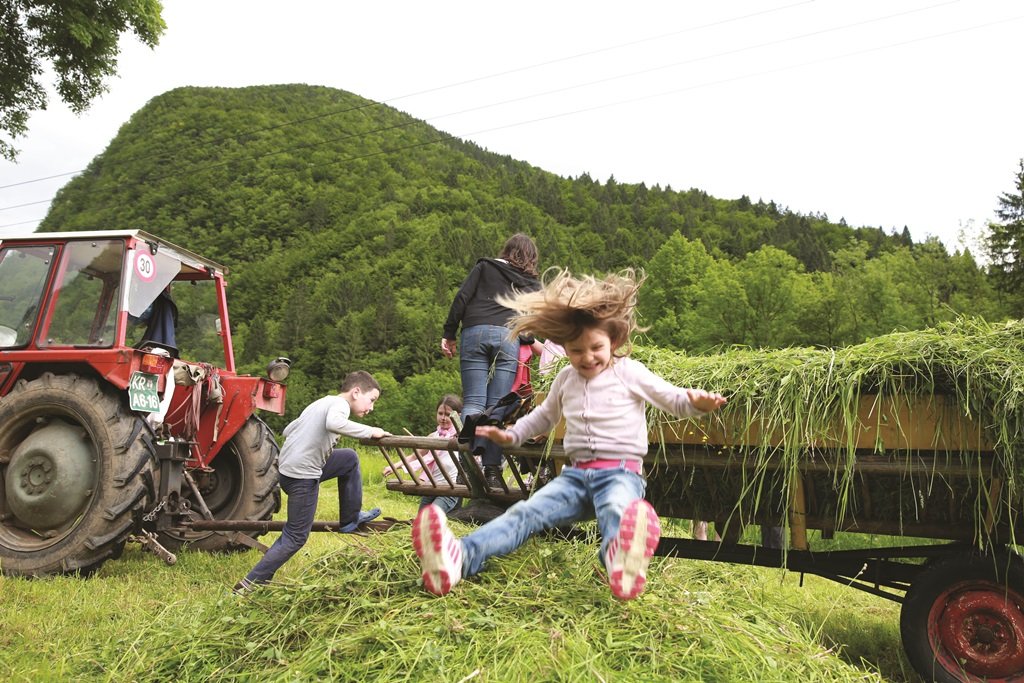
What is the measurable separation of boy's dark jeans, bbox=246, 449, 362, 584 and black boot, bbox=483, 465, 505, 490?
0.99 m

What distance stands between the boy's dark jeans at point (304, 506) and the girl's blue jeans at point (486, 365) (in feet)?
2.83

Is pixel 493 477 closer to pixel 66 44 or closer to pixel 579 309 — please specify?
pixel 579 309

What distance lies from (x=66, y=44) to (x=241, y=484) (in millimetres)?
10331

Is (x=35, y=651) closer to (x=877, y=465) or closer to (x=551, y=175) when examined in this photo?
(x=877, y=465)

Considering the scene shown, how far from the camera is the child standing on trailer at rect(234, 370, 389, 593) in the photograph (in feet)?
13.6

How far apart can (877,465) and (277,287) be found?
4561 centimetres

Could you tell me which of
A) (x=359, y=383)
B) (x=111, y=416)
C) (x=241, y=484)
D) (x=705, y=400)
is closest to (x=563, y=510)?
(x=705, y=400)

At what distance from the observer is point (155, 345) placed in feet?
18.5

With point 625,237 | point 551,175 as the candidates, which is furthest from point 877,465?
point 551,175

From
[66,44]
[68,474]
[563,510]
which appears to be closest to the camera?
[563,510]

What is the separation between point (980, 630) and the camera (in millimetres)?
3178

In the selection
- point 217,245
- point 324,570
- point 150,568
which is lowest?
point 150,568

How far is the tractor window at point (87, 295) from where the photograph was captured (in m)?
5.51

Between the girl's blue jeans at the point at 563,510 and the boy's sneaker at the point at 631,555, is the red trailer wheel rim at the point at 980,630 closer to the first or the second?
the girl's blue jeans at the point at 563,510
